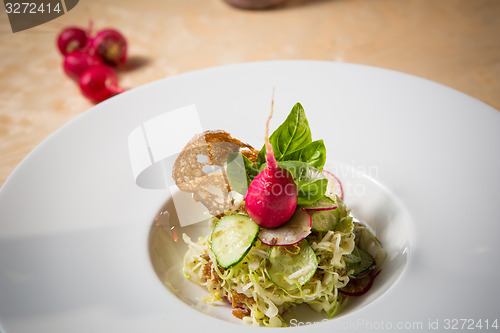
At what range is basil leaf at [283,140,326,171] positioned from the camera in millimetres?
1817

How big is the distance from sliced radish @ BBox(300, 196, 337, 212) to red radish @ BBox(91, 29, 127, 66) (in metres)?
2.17

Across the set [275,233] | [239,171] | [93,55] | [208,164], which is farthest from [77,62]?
[275,233]

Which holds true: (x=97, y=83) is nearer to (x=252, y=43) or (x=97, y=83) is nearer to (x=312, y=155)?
(x=252, y=43)

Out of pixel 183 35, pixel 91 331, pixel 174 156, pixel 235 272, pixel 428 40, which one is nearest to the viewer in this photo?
pixel 91 331

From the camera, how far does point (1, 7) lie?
73.9 inches

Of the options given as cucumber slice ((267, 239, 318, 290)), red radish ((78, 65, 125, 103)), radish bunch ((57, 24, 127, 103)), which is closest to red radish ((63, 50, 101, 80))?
radish bunch ((57, 24, 127, 103))

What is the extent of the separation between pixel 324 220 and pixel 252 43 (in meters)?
2.29

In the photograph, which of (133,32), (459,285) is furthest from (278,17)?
(459,285)

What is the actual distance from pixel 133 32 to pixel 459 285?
10.7 ft

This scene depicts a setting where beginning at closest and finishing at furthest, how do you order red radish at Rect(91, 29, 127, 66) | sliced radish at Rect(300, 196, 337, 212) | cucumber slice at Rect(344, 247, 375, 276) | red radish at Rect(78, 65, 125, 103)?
sliced radish at Rect(300, 196, 337, 212), cucumber slice at Rect(344, 247, 375, 276), red radish at Rect(78, 65, 125, 103), red radish at Rect(91, 29, 127, 66)

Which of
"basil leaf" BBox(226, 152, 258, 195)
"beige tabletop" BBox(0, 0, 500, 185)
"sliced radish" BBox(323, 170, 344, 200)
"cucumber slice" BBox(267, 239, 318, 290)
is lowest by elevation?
"beige tabletop" BBox(0, 0, 500, 185)

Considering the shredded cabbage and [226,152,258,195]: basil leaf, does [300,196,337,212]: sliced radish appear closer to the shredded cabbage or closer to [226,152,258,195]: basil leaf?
the shredded cabbage

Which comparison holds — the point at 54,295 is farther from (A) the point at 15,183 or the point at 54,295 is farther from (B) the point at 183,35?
(B) the point at 183,35

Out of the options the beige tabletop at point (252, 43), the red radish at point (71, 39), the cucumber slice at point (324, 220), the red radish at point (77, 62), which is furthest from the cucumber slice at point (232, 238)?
the red radish at point (71, 39)
